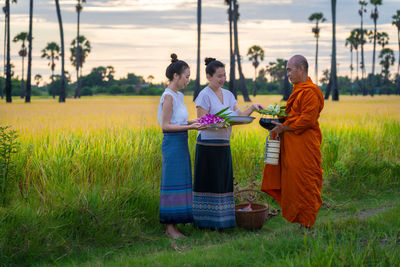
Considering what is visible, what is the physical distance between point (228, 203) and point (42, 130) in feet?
13.7

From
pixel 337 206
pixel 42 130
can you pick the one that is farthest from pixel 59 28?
pixel 337 206

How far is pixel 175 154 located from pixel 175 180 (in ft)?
0.98

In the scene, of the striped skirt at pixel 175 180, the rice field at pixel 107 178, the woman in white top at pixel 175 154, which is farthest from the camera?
the striped skirt at pixel 175 180

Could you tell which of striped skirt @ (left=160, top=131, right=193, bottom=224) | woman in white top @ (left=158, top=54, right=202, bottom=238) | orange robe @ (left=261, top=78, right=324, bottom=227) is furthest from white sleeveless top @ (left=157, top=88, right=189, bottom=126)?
orange robe @ (left=261, top=78, right=324, bottom=227)

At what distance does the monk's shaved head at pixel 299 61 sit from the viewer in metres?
4.95

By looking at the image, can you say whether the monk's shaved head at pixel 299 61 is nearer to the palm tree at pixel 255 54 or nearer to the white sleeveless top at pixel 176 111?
the white sleeveless top at pixel 176 111

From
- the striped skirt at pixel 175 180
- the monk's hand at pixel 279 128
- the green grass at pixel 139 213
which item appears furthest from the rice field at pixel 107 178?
the monk's hand at pixel 279 128

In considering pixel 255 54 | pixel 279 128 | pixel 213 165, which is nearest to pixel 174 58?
pixel 213 165

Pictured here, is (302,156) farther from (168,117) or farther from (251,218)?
(168,117)

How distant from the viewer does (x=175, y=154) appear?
518 cm

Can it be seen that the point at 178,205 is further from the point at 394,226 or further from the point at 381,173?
the point at 381,173

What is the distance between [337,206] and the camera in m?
6.90

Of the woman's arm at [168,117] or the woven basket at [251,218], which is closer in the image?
the woman's arm at [168,117]

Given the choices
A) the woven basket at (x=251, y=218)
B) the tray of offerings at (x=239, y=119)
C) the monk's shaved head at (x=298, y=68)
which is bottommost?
the woven basket at (x=251, y=218)
